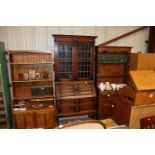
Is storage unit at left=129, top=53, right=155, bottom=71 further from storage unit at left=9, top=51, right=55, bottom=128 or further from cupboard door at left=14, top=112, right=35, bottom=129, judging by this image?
cupboard door at left=14, top=112, right=35, bottom=129

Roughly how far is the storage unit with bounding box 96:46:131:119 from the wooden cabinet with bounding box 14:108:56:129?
1.14 m

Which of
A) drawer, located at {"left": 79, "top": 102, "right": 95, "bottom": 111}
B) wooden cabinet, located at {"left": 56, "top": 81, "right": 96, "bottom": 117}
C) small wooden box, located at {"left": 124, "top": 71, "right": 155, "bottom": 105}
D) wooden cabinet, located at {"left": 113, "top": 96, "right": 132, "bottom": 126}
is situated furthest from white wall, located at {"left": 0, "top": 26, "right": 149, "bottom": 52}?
wooden cabinet, located at {"left": 113, "top": 96, "right": 132, "bottom": 126}

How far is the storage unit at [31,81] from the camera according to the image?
2850mm

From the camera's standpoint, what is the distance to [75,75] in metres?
3.15

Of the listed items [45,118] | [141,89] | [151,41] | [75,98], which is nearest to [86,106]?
[75,98]

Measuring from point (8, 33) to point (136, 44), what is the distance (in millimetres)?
3198

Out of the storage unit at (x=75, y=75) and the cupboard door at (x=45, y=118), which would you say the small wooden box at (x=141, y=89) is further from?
the cupboard door at (x=45, y=118)

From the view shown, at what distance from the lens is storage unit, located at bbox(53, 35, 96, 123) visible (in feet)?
9.83

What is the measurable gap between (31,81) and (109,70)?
1.79m

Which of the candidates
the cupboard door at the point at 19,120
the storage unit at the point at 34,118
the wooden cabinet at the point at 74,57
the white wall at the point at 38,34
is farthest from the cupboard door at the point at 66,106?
the white wall at the point at 38,34

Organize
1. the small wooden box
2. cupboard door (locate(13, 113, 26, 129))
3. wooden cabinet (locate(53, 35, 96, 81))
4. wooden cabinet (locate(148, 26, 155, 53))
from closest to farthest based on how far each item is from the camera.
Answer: the small wooden box
cupboard door (locate(13, 113, 26, 129))
wooden cabinet (locate(53, 35, 96, 81))
wooden cabinet (locate(148, 26, 155, 53))

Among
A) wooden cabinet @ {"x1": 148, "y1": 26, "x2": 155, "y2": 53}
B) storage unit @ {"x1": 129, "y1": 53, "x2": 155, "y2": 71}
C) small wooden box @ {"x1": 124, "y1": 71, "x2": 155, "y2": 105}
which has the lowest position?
small wooden box @ {"x1": 124, "y1": 71, "x2": 155, "y2": 105}
